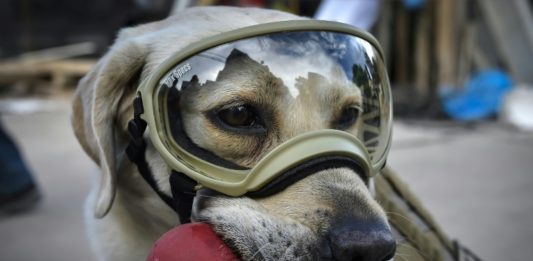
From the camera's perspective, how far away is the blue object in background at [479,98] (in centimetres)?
695

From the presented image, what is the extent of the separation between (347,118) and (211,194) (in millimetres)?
460

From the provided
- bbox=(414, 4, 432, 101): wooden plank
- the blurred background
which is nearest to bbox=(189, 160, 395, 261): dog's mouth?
the blurred background

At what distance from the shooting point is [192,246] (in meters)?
1.50

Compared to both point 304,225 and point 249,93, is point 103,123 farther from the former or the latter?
point 304,225

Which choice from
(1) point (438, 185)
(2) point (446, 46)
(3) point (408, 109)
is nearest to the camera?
(1) point (438, 185)

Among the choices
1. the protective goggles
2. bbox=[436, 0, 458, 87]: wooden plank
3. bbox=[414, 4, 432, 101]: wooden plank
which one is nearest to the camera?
the protective goggles

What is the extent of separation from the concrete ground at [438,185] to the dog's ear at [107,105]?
405 mm

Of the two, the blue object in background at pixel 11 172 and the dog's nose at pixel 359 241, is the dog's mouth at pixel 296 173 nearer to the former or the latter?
the dog's nose at pixel 359 241

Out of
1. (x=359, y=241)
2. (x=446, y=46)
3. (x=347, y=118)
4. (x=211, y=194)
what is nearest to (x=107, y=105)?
(x=211, y=194)

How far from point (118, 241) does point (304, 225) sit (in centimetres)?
85

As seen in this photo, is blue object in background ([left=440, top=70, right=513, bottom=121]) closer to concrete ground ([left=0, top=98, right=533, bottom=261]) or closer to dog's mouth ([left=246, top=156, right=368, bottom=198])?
concrete ground ([left=0, top=98, right=533, bottom=261])

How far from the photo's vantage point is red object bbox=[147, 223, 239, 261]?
149 centimetres

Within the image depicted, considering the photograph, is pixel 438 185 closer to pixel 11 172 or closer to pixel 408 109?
pixel 11 172

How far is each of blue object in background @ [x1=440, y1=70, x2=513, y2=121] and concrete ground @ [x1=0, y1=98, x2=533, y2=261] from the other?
448 millimetres
